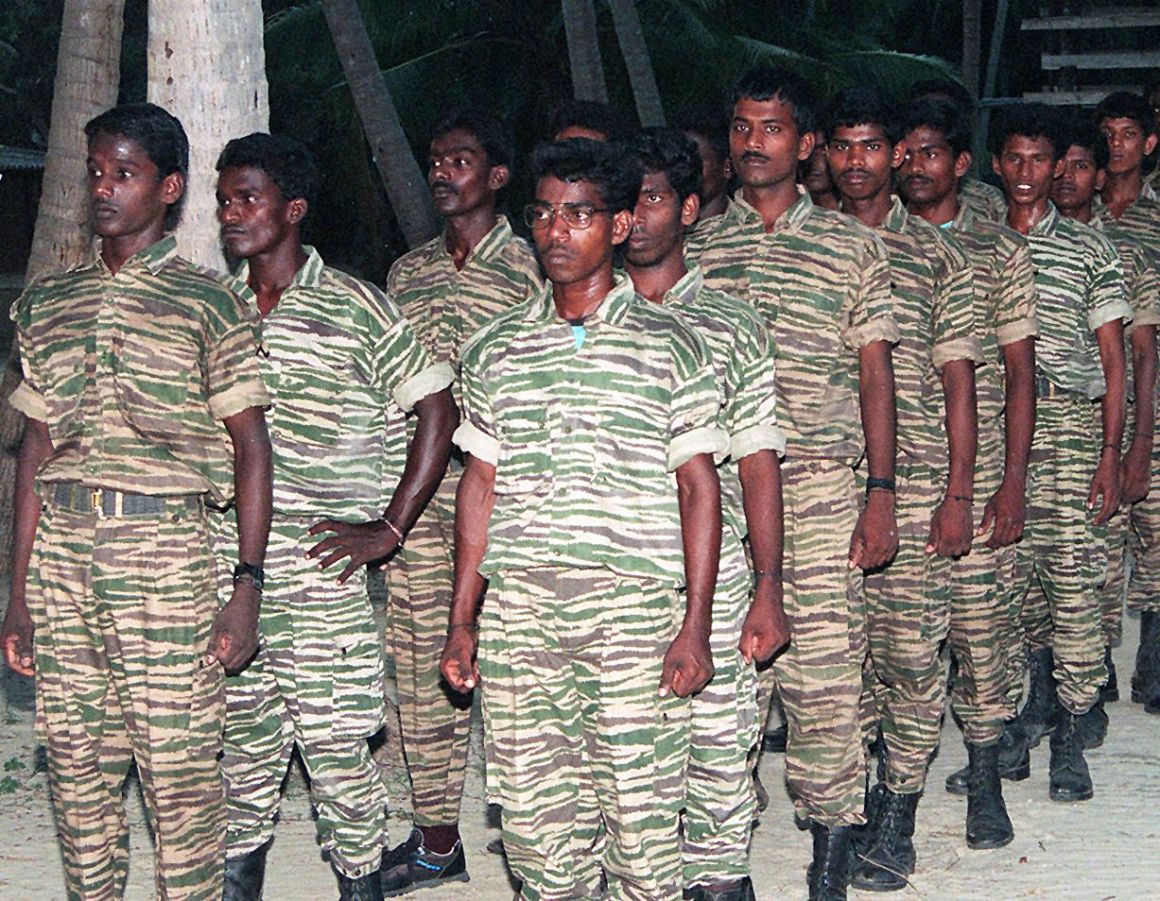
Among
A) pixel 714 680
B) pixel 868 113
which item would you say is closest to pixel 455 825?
pixel 714 680

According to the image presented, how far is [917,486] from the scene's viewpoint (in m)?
5.86

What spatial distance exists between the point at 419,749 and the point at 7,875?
1.44 meters

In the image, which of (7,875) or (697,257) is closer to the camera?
(697,257)

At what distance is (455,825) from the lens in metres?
5.80

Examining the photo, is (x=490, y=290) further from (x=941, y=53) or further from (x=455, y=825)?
(x=941, y=53)

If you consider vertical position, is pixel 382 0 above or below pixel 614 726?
above

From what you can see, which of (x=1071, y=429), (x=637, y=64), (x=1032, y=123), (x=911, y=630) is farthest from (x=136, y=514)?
(x=637, y=64)

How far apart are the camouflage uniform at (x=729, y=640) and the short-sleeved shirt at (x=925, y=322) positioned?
1081 mm

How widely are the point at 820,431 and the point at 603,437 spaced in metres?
1.21

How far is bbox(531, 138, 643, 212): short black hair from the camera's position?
4.29 metres

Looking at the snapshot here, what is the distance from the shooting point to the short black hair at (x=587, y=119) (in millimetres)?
5148

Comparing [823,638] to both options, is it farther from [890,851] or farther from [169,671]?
[169,671]

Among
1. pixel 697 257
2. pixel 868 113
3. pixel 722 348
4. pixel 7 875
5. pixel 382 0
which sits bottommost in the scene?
pixel 7 875

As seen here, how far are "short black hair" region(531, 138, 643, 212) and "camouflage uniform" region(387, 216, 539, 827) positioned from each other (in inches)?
57.9
